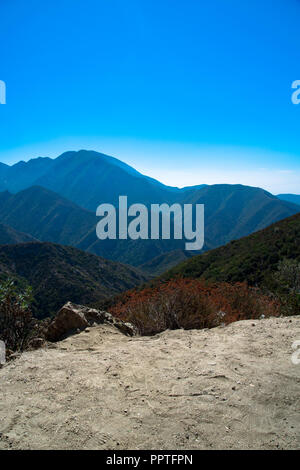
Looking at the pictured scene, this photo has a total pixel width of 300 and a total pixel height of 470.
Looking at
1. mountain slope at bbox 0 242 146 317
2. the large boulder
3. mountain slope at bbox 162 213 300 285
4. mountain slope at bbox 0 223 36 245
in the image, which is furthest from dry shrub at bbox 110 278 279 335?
mountain slope at bbox 0 223 36 245

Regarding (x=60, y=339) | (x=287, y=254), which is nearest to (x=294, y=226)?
(x=287, y=254)

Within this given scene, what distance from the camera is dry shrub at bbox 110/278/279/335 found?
5.81 m

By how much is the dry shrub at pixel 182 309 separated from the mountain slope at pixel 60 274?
1600 inches

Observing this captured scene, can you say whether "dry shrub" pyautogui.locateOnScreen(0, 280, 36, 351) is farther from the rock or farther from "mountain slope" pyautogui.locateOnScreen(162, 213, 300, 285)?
"mountain slope" pyautogui.locateOnScreen(162, 213, 300, 285)

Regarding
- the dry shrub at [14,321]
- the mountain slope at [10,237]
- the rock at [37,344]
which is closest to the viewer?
the rock at [37,344]

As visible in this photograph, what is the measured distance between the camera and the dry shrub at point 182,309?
5812 mm

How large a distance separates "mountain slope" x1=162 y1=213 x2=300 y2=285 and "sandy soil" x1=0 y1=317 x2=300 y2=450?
61.6 feet

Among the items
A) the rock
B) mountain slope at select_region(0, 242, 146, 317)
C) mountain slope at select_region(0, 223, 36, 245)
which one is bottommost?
mountain slope at select_region(0, 242, 146, 317)

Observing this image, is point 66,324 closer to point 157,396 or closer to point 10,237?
point 157,396

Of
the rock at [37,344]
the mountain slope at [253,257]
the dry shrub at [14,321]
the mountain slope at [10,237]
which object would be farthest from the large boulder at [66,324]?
the mountain slope at [10,237]

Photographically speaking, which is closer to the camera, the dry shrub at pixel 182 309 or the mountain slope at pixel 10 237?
the dry shrub at pixel 182 309

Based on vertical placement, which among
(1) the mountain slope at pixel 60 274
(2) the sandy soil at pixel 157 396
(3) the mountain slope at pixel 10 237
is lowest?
(1) the mountain slope at pixel 60 274

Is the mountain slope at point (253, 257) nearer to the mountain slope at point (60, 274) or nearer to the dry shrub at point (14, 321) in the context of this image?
the dry shrub at point (14, 321)

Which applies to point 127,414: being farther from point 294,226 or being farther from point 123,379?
point 294,226
